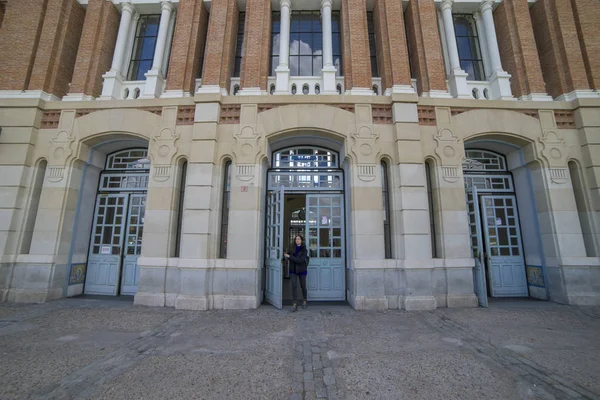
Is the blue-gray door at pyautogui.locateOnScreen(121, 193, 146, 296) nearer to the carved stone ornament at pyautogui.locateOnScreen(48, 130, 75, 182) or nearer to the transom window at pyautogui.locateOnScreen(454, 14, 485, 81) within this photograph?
the carved stone ornament at pyautogui.locateOnScreen(48, 130, 75, 182)

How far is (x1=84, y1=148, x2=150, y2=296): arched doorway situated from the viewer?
8.55m

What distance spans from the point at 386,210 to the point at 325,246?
7.01 feet

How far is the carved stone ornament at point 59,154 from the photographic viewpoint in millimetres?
8023

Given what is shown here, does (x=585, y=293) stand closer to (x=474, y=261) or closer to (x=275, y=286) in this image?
(x=474, y=261)

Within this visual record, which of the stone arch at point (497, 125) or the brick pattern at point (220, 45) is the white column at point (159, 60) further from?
the stone arch at point (497, 125)

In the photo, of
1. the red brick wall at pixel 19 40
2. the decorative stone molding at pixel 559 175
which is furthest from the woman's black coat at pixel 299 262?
the red brick wall at pixel 19 40

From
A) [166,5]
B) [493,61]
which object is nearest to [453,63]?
[493,61]

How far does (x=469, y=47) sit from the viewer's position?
1006cm

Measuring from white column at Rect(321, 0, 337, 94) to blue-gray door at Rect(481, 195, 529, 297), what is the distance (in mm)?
6335

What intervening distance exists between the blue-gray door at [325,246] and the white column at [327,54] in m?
3.55

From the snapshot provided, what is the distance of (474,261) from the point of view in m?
7.27

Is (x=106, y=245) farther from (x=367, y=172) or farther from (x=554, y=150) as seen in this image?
(x=554, y=150)

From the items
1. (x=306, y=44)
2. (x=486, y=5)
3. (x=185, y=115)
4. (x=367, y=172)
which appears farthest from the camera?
(x=306, y=44)

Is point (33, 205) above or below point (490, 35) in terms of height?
below
